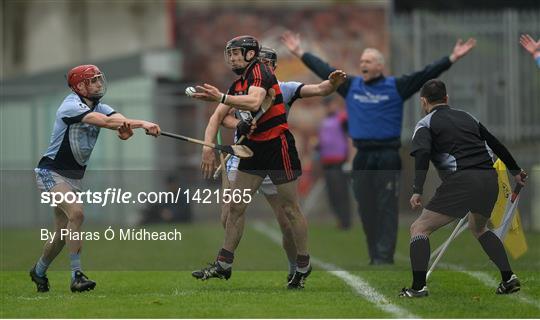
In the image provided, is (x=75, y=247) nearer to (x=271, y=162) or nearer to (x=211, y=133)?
(x=211, y=133)

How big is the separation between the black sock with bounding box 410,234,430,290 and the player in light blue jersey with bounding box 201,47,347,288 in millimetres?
1299

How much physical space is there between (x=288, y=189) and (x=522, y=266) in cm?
337

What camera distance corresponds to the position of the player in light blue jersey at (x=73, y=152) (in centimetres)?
1184

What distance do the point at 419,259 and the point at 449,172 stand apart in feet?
2.56

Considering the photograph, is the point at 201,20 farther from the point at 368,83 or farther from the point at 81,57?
the point at 368,83

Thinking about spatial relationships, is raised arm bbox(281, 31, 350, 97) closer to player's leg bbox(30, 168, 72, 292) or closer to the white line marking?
the white line marking

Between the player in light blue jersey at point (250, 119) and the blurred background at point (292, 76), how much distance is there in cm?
676

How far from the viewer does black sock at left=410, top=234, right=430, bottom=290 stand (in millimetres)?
11172

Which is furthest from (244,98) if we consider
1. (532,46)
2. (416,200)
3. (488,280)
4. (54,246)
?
(488,280)

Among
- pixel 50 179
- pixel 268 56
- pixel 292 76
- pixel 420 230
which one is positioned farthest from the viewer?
pixel 292 76

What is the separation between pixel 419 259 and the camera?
11.2 m

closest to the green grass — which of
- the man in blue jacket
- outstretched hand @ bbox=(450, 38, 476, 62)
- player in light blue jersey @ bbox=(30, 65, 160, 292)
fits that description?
player in light blue jersey @ bbox=(30, 65, 160, 292)

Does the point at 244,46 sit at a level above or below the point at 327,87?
above

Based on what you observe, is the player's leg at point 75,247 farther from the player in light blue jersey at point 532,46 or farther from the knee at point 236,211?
the player in light blue jersey at point 532,46
